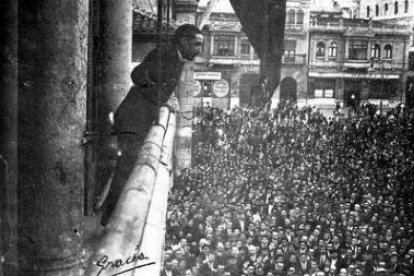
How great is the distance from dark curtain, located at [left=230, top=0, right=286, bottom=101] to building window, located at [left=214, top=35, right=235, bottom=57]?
57 centimetres

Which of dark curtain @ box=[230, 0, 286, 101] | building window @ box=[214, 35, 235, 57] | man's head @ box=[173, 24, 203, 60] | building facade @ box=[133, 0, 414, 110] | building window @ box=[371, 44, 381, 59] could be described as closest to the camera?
man's head @ box=[173, 24, 203, 60]

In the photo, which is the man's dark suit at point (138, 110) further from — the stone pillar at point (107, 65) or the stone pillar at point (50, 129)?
the stone pillar at point (50, 129)

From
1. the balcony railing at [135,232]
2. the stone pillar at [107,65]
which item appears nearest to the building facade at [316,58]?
the stone pillar at [107,65]

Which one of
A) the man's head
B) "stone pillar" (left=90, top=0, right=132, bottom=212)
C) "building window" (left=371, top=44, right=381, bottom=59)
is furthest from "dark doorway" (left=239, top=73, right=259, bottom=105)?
"stone pillar" (left=90, top=0, right=132, bottom=212)

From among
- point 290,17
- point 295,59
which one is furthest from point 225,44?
point 295,59

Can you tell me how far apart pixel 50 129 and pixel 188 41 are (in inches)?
138

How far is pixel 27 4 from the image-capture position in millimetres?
2400

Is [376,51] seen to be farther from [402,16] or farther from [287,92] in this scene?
[287,92]

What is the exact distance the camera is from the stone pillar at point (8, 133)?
242 cm

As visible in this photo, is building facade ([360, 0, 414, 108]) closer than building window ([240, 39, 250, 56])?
No

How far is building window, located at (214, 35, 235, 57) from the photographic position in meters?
9.63

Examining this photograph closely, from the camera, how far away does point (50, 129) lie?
8.18ft

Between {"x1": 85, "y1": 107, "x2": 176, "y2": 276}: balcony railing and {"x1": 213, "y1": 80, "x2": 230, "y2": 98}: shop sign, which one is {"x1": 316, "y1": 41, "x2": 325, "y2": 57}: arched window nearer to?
{"x1": 213, "y1": 80, "x2": 230, "y2": 98}: shop sign

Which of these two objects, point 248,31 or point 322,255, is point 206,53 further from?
point 322,255
